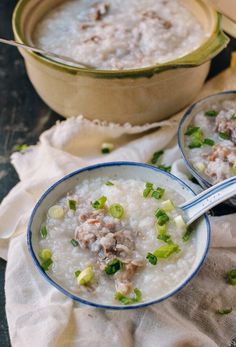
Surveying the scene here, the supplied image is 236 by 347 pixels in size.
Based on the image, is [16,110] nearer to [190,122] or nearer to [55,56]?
[55,56]

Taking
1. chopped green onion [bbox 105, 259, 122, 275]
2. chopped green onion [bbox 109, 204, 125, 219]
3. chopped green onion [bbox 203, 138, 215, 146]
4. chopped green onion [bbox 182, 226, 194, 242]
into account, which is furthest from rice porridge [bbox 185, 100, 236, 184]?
chopped green onion [bbox 105, 259, 122, 275]

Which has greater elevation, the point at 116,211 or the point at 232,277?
the point at 116,211

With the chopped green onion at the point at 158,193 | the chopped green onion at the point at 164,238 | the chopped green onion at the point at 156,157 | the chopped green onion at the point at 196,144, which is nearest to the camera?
the chopped green onion at the point at 164,238

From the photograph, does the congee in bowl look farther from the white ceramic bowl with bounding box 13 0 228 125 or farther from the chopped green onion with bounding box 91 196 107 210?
the chopped green onion with bounding box 91 196 107 210

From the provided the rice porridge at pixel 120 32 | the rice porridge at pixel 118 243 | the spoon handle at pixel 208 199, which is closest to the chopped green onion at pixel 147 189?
the rice porridge at pixel 118 243

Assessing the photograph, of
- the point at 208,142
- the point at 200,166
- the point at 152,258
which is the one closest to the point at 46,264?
the point at 152,258

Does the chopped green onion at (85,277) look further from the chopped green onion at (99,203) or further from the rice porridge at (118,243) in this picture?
the chopped green onion at (99,203)

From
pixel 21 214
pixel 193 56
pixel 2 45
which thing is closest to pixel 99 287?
pixel 21 214
